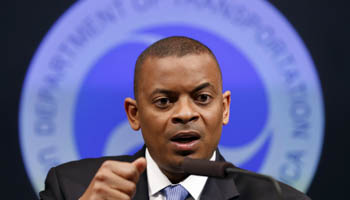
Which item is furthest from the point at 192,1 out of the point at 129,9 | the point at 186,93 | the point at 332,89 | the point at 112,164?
the point at 112,164

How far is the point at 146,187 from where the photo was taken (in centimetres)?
184

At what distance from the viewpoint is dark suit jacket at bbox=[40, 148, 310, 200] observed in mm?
1813

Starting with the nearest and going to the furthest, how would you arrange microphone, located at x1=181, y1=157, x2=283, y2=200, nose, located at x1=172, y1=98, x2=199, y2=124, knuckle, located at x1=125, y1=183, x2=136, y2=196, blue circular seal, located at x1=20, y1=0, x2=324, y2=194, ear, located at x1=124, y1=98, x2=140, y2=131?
microphone, located at x1=181, y1=157, x2=283, y2=200
knuckle, located at x1=125, y1=183, x2=136, y2=196
nose, located at x1=172, y1=98, x2=199, y2=124
ear, located at x1=124, y1=98, x2=140, y2=131
blue circular seal, located at x1=20, y1=0, x2=324, y2=194

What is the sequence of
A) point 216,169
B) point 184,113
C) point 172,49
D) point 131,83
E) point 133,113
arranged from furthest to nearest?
point 131,83 < point 133,113 < point 172,49 < point 184,113 < point 216,169

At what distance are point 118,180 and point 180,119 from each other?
0.33 m

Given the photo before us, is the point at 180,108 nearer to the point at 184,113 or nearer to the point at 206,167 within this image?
the point at 184,113

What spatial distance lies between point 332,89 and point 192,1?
2.87ft

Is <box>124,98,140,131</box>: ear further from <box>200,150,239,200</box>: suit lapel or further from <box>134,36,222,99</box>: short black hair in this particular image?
<box>200,150,239,200</box>: suit lapel

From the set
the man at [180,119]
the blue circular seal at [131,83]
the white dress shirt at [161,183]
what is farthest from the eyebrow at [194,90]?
the blue circular seal at [131,83]

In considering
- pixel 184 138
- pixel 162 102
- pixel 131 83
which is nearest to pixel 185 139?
pixel 184 138

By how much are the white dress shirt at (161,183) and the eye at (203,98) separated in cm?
23

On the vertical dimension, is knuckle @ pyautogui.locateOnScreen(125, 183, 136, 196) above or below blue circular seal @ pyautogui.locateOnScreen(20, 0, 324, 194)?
below

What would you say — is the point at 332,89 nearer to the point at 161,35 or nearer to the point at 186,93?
the point at 161,35

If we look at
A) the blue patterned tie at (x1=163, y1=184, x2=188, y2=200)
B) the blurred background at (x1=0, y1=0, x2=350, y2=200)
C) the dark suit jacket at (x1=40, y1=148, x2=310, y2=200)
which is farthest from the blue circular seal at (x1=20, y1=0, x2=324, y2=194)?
the blue patterned tie at (x1=163, y1=184, x2=188, y2=200)
